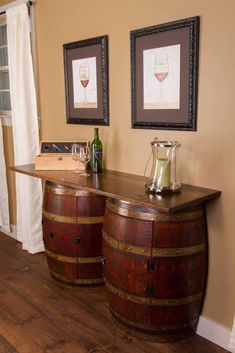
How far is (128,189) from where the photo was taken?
1.98 metres

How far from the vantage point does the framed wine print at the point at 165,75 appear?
194 centimetres

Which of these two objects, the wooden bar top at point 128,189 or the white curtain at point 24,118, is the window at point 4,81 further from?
the wooden bar top at point 128,189

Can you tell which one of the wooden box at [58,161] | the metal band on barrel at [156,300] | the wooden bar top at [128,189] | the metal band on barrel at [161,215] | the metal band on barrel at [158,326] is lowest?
the metal band on barrel at [158,326]

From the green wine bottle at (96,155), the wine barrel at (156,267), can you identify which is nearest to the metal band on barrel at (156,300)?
the wine barrel at (156,267)

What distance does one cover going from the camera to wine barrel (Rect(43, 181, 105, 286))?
7.73ft

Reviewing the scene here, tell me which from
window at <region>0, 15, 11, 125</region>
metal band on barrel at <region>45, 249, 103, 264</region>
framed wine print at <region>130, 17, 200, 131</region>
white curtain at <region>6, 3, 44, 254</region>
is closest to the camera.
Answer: framed wine print at <region>130, 17, 200, 131</region>

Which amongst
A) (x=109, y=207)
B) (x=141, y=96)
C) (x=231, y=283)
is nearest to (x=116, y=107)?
(x=141, y=96)

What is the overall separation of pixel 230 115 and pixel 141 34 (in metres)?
0.78

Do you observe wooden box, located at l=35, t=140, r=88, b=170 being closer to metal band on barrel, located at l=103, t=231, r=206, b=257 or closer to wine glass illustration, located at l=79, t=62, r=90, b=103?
wine glass illustration, located at l=79, t=62, r=90, b=103

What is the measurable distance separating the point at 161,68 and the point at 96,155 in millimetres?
734

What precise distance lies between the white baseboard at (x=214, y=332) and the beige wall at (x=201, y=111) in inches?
1.3

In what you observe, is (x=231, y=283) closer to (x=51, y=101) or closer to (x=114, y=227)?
(x=114, y=227)

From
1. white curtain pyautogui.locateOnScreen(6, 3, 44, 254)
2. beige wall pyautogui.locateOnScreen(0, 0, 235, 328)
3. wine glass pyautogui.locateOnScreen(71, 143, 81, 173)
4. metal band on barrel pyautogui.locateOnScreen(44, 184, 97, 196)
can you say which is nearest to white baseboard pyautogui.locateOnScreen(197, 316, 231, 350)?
beige wall pyautogui.locateOnScreen(0, 0, 235, 328)

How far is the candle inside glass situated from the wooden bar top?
0.08 metres
